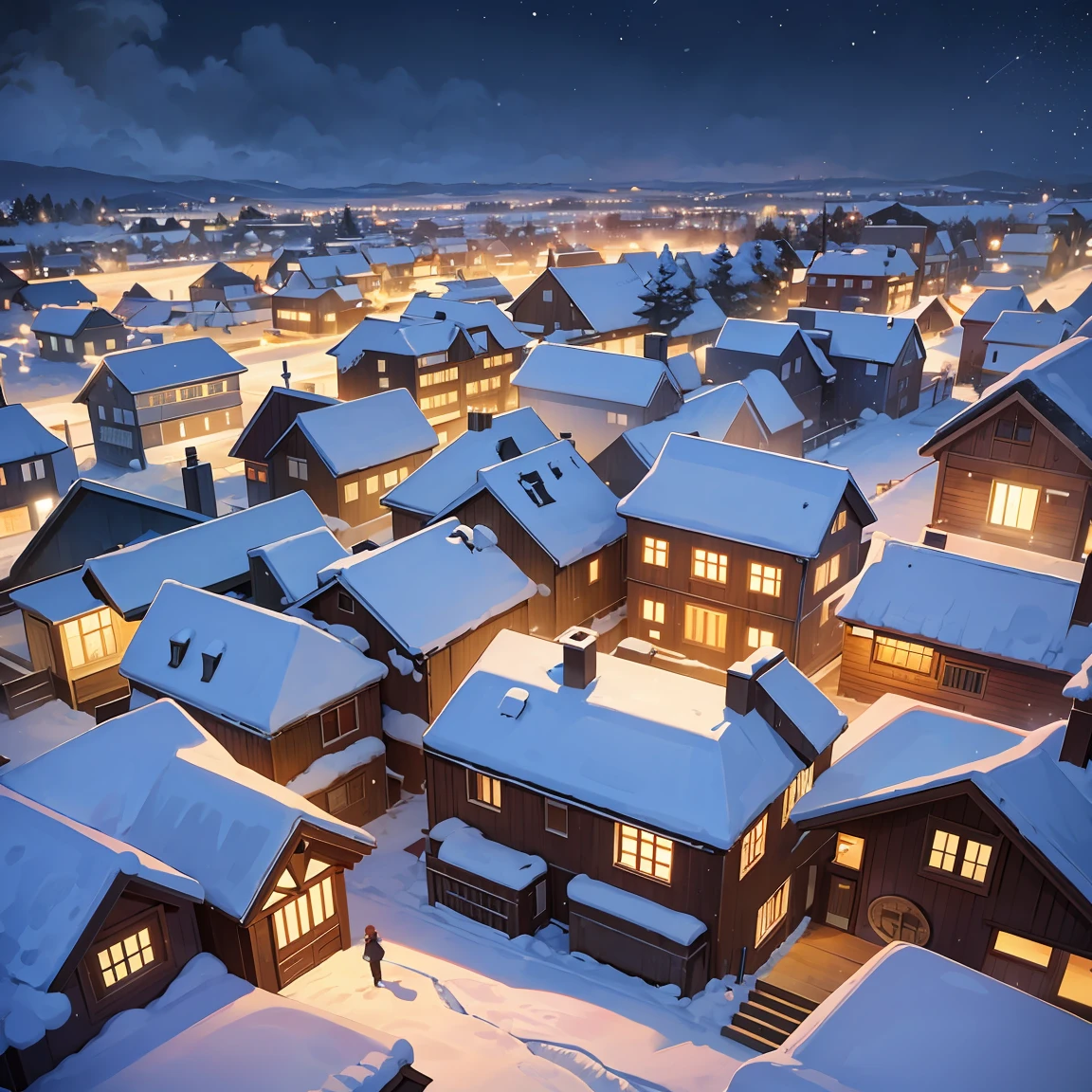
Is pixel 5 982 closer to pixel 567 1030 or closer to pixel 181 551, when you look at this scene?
pixel 567 1030

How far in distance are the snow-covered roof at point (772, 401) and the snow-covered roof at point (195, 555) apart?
2569cm

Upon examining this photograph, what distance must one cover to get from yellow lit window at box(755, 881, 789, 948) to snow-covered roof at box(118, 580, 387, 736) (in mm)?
12317

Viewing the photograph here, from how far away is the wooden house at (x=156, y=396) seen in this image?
5628 centimetres

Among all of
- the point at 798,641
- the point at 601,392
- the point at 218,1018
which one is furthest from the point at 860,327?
the point at 218,1018

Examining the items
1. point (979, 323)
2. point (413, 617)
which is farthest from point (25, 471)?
point (979, 323)

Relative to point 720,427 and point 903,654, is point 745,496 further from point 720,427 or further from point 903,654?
point 720,427

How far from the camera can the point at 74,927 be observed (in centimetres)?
1541

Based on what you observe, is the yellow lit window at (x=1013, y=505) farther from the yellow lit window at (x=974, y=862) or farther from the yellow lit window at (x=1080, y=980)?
the yellow lit window at (x=1080, y=980)

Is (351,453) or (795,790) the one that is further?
(351,453)

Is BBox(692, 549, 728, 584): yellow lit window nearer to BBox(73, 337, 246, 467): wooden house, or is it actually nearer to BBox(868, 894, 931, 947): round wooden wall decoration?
BBox(868, 894, 931, 947): round wooden wall decoration

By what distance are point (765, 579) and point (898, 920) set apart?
12510 millimetres

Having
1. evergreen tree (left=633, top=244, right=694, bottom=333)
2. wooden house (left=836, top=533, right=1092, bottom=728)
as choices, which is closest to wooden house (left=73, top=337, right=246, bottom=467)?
evergreen tree (left=633, top=244, right=694, bottom=333)

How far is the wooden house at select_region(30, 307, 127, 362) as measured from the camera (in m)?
81.8

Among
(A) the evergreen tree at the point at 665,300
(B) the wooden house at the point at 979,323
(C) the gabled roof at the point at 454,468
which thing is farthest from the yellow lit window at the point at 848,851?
(B) the wooden house at the point at 979,323
